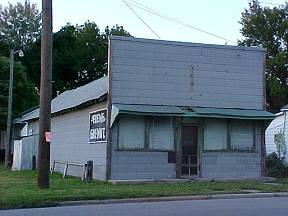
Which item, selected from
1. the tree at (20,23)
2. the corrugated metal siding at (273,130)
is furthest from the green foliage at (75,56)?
the corrugated metal siding at (273,130)

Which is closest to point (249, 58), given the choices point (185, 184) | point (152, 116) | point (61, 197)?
point (152, 116)

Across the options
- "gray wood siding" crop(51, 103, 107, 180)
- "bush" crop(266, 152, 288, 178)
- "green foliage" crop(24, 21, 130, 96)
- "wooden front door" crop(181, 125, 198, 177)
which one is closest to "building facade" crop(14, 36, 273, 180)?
"wooden front door" crop(181, 125, 198, 177)

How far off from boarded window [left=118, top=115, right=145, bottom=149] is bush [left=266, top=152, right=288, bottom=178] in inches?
328

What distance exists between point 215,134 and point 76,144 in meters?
7.37

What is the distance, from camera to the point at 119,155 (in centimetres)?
2291

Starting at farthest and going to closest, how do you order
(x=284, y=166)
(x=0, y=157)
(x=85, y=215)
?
(x=0, y=157) → (x=284, y=166) → (x=85, y=215)

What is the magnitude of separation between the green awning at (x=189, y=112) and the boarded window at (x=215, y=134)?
0.58 metres

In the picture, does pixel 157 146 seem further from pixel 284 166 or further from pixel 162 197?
pixel 284 166

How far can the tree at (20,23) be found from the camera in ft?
228

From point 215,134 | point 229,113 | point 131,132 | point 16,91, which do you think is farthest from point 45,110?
point 16,91

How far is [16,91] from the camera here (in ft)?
170

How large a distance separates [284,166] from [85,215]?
1749cm

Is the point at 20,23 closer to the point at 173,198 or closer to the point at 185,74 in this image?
the point at 185,74

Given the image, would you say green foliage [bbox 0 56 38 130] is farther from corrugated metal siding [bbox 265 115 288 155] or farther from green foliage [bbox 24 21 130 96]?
corrugated metal siding [bbox 265 115 288 155]
